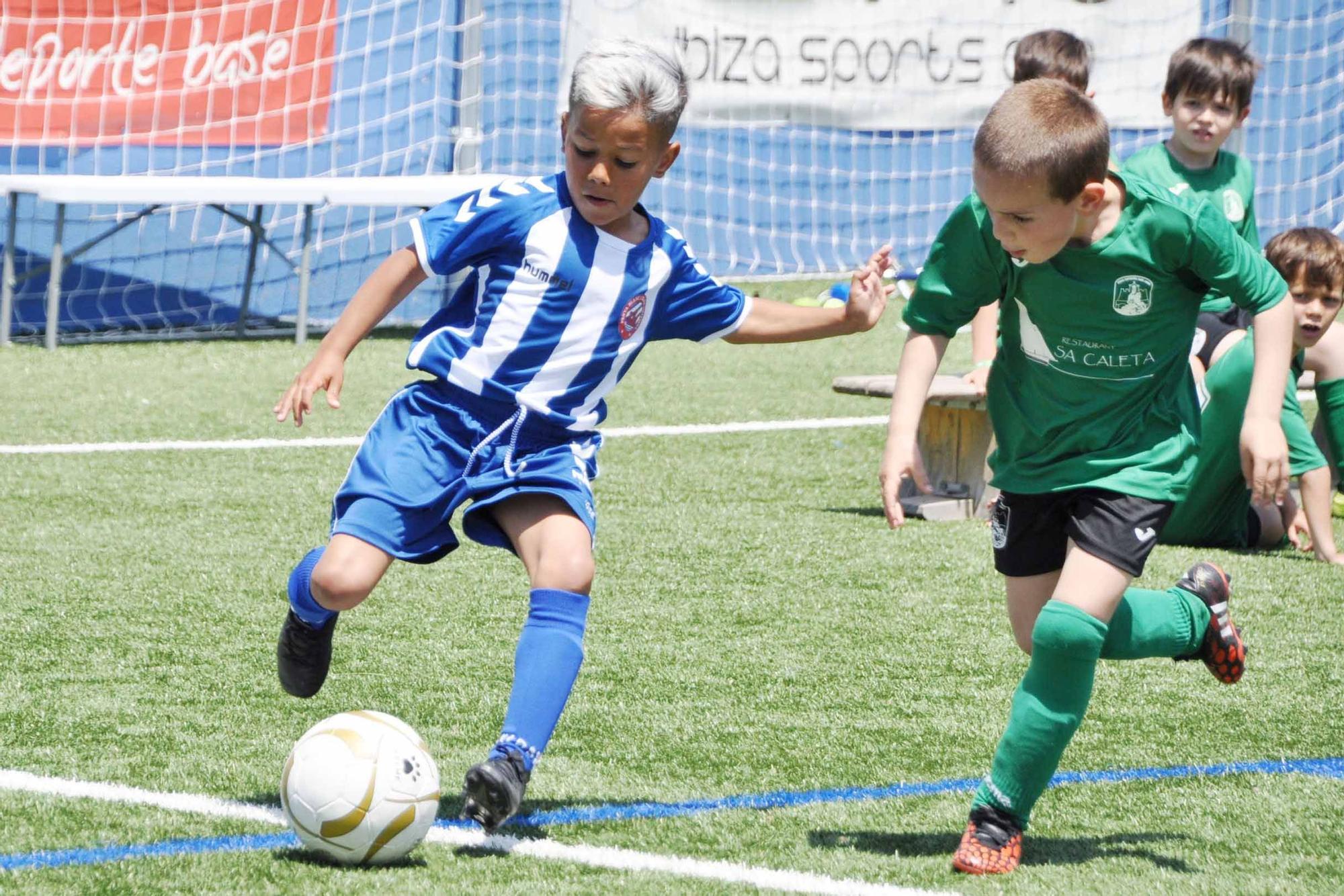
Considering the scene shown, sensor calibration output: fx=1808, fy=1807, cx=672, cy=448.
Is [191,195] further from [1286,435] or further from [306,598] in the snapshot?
[306,598]

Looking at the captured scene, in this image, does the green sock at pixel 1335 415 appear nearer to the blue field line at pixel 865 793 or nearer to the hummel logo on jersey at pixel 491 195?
the blue field line at pixel 865 793

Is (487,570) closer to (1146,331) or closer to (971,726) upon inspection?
(971,726)

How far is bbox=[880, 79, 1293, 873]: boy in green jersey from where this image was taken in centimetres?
284

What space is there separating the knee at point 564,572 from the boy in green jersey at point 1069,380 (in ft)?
1.75

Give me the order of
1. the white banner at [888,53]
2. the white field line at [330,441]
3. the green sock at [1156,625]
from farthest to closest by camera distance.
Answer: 1. the white banner at [888,53]
2. the white field line at [330,441]
3. the green sock at [1156,625]

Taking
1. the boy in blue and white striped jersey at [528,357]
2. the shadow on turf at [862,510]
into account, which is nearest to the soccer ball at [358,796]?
the boy in blue and white striped jersey at [528,357]

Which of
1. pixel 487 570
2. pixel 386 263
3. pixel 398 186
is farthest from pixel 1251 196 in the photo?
pixel 398 186

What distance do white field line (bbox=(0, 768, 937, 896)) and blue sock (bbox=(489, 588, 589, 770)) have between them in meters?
0.15

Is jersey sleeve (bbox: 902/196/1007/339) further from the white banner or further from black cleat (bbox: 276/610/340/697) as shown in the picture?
the white banner

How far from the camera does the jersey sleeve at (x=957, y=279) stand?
3.08m

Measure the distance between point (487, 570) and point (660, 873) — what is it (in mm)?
2352

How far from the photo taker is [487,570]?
5.02 m

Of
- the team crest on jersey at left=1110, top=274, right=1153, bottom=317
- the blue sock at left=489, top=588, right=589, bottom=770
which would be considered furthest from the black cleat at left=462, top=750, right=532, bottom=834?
the team crest on jersey at left=1110, top=274, right=1153, bottom=317

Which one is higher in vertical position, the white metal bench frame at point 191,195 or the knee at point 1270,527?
the white metal bench frame at point 191,195
